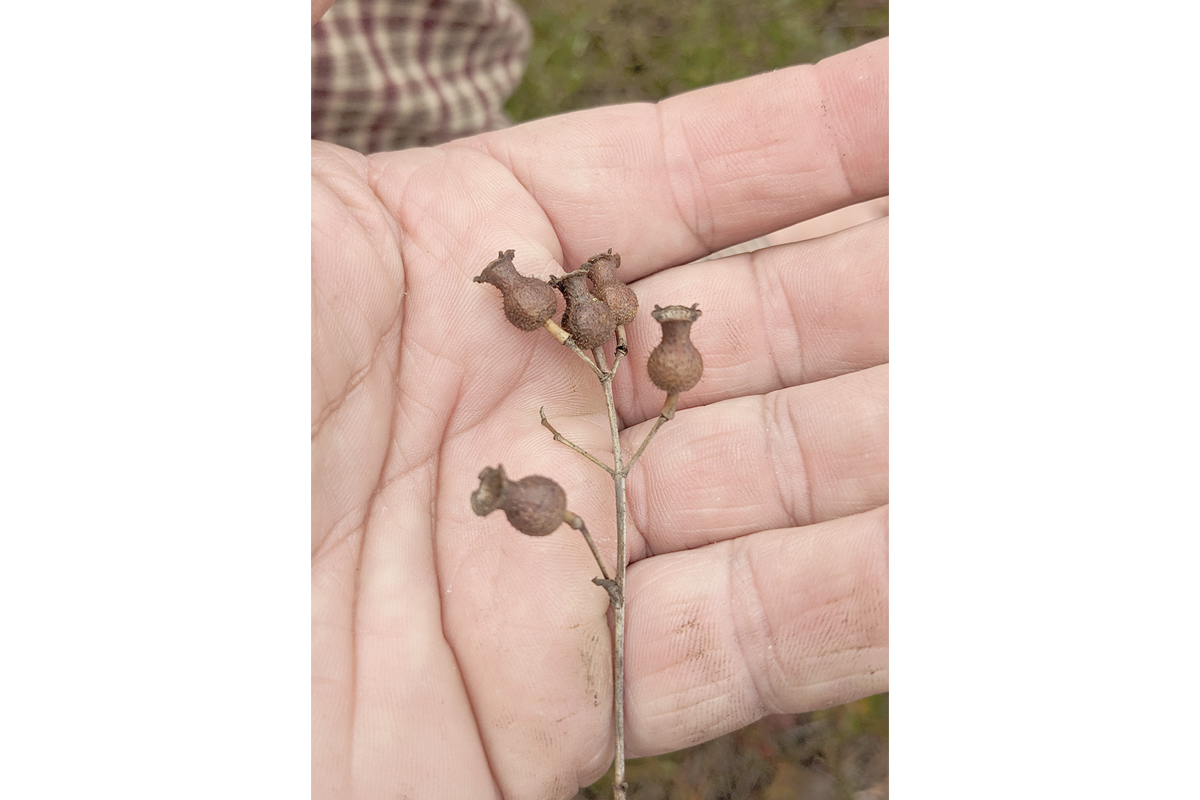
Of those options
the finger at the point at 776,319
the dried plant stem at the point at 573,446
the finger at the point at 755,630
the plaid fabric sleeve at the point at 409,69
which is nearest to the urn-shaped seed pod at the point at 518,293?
the dried plant stem at the point at 573,446

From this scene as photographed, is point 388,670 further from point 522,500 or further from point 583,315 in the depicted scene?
point 583,315

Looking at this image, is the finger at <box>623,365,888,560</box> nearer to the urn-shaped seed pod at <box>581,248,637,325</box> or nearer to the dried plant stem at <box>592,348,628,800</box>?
the dried plant stem at <box>592,348,628,800</box>

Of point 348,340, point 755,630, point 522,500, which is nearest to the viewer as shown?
point 522,500

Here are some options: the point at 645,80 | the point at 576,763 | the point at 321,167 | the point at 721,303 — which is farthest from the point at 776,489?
the point at 645,80

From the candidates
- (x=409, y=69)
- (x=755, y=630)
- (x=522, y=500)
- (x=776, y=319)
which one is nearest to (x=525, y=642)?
(x=522, y=500)

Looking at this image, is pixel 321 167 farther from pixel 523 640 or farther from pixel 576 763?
pixel 576 763

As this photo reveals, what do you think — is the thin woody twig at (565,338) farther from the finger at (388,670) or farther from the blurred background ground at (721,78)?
the blurred background ground at (721,78)

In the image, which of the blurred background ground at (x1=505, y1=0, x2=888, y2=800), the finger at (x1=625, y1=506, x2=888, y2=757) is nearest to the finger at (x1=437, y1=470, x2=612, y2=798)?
the finger at (x1=625, y1=506, x2=888, y2=757)
